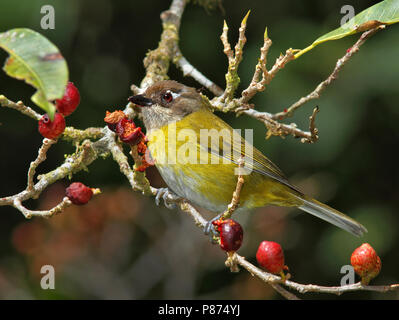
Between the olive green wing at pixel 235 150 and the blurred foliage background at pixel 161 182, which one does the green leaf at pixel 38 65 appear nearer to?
the olive green wing at pixel 235 150

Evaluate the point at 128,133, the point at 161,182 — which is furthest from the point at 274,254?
the point at 161,182

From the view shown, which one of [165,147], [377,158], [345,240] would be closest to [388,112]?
[377,158]

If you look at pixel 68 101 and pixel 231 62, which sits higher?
pixel 231 62

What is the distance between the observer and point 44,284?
3699 mm

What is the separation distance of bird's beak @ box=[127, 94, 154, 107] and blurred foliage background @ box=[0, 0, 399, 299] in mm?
1020

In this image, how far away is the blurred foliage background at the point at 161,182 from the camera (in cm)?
376

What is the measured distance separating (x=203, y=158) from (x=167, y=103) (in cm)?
45

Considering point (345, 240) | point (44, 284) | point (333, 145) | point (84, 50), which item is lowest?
point (44, 284)

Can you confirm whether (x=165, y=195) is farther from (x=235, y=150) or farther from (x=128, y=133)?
(x=128, y=133)

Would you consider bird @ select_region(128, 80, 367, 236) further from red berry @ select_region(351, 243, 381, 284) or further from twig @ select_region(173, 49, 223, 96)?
red berry @ select_region(351, 243, 381, 284)

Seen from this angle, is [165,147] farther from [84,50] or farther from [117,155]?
[84,50]

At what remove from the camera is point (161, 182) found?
4.09 meters

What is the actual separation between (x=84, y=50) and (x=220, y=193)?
6.41 ft

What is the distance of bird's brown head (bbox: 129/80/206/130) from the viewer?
326 cm
